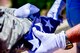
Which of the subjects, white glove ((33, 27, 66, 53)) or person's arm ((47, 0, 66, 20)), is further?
person's arm ((47, 0, 66, 20))

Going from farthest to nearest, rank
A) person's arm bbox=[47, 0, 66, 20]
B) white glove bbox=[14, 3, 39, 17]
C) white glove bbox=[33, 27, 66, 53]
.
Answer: person's arm bbox=[47, 0, 66, 20]
white glove bbox=[14, 3, 39, 17]
white glove bbox=[33, 27, 66, 53]

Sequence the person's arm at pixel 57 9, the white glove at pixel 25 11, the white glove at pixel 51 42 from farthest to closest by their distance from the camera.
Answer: the person's arm at pixel 57 9, the white glove at pixel 25 11, the white glove at pixel 51 42

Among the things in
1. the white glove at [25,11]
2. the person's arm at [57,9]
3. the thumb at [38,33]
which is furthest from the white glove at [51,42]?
the person's arm at [57,9]

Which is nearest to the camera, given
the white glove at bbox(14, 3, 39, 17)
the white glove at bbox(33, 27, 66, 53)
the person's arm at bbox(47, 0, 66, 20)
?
the white glove at bbox(33, 27, 66, 53)

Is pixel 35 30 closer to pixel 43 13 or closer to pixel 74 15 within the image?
pixel 74 15

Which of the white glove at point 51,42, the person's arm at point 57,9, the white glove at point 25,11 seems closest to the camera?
the white glove at point 51,42

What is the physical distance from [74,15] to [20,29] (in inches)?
13.2

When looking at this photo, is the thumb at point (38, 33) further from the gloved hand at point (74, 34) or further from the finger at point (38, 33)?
the gloved hand at point (74, 34)

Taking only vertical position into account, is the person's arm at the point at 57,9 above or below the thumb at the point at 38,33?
above

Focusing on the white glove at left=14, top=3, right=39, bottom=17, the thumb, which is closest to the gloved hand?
the thumb

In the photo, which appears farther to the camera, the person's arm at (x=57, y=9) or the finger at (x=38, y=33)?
the person's arm at (x=57, y=9)

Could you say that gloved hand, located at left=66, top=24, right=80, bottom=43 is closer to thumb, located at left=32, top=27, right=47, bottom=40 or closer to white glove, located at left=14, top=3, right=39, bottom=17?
thumb, located at left=32, top=27, right=47, bottom=40

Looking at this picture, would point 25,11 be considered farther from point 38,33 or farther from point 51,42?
point 51,42

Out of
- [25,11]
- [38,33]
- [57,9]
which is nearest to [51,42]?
[38,33]
